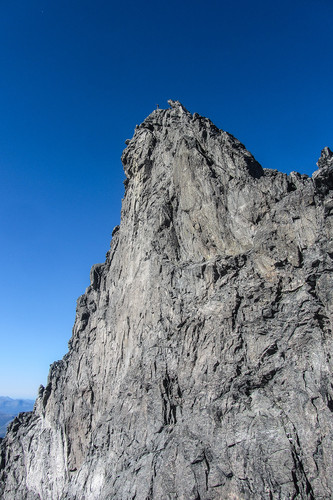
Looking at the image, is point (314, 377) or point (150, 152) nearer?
point (314, 377)

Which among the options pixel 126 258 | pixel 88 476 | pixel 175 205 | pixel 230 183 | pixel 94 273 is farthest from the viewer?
pixel 94 273

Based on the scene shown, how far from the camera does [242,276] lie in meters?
34.2

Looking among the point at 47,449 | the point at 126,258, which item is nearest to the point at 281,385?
the point at 126,258

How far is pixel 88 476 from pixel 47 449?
24.5m

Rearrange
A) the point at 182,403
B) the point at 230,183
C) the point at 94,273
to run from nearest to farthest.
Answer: the point at 182,403 < the point at 230,183 < the point at 94,273

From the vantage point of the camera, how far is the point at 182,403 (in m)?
32.4

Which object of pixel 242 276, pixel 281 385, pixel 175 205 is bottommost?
pixel 281 385

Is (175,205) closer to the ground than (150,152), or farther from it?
closer to the ground

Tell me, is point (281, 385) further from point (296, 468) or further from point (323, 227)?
point (323, 227)

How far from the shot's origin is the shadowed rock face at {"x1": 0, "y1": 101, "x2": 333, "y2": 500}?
2592 cm

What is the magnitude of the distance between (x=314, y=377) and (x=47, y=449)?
1990 inches

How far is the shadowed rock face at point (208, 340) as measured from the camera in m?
25.9

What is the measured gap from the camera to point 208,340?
3328cm

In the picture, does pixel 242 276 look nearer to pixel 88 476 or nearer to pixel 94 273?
pixel 88 476
